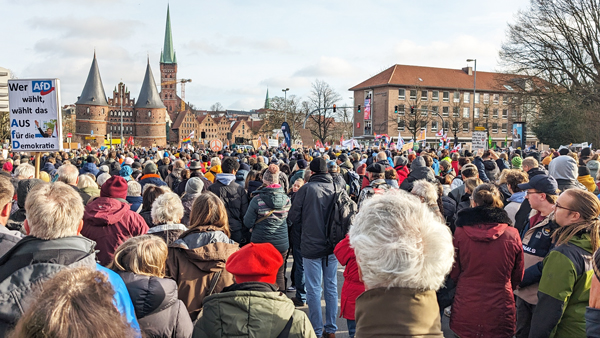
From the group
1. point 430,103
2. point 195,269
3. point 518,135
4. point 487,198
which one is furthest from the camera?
point 430,103

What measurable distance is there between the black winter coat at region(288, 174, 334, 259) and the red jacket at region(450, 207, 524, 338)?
1.93m

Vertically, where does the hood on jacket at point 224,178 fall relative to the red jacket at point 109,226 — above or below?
above

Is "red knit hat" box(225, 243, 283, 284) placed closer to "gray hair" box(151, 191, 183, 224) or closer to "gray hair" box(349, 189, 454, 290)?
"gray hair" box(349, 189, 454, 290)

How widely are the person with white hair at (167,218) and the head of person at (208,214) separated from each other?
7.3 inches

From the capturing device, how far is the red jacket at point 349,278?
14.0ft

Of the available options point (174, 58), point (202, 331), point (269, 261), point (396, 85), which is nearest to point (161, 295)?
point (202, 331)

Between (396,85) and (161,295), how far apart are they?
75.2 meters

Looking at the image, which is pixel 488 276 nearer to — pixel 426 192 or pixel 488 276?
pixel 488 276

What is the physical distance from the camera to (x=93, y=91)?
109 m

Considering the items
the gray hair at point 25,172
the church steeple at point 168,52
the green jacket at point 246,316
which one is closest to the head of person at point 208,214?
A: the green jacket at point 246,316

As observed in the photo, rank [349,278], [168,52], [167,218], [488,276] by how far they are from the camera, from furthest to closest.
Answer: [168,52] < [167,218] < [349,278] < [488,276]

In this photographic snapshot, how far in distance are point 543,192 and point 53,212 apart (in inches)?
164

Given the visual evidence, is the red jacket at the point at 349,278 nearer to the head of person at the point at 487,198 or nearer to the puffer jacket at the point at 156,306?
the head of person at the point at 487,198

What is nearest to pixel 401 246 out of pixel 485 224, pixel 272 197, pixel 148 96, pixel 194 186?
pixel 485 224
